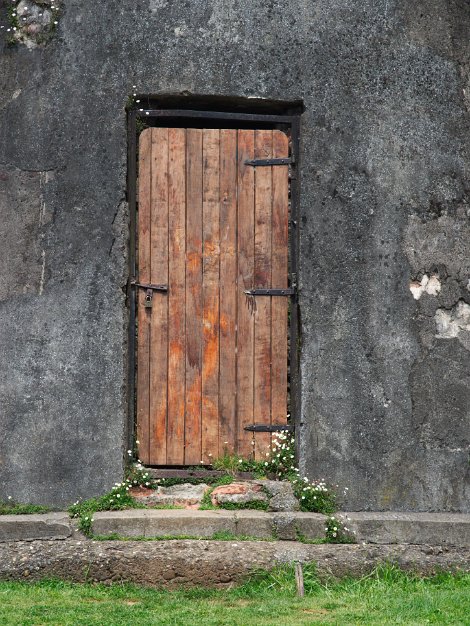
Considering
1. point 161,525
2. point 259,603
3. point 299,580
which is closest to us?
point 259,603

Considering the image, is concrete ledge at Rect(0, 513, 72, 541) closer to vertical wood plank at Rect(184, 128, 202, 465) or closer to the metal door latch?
vertical wood plank at Rect(184, 128, 202, 465)

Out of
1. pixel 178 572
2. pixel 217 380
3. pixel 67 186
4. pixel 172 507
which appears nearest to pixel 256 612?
pixel 178 572

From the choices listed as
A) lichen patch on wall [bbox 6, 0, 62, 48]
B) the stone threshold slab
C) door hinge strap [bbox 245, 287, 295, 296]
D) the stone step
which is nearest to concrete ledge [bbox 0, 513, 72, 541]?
the stone threshold slab

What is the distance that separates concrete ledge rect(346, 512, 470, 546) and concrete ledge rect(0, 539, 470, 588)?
0.98ft

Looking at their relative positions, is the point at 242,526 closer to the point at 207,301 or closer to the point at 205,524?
the point at 205,524

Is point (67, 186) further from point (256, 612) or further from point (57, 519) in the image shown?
point (256, 612)

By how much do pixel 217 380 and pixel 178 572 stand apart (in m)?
1.28

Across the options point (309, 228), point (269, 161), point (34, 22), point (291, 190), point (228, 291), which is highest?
point (34, 22)

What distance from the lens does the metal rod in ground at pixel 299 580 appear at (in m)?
5.75

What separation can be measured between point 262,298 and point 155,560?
6.01 ft

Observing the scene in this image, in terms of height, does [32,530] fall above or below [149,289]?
below

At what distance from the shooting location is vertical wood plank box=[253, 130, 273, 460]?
649 centimetres

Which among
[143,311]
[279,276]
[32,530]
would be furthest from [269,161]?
[32,530]

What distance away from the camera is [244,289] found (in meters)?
6.52
